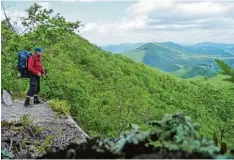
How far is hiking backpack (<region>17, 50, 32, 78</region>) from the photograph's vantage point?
1133 cm

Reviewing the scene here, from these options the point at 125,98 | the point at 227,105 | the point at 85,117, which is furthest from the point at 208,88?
the point at 85,117

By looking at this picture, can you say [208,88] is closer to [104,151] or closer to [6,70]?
[6,70]

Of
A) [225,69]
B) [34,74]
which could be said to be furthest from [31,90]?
[225,69]

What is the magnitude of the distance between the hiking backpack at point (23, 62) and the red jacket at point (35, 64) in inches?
3.7

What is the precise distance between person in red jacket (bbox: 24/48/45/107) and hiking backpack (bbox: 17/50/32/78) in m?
0.09

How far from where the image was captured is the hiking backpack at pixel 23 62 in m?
11.3

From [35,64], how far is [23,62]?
1.04ft

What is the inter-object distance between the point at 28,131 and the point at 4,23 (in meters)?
5.33

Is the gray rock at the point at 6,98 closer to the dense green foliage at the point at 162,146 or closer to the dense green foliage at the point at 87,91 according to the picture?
the dense green foliage at the point at 87,91

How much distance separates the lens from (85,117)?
14.5 meters

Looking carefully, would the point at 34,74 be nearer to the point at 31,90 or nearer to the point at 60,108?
the point at 31,90

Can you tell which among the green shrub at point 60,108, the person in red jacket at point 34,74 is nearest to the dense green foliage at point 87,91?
→ the green shrub at point 60,108

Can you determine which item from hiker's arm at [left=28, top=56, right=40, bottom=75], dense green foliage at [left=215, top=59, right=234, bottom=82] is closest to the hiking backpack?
hiker's arm at [left=28, top=56, right=40, bottom=75]

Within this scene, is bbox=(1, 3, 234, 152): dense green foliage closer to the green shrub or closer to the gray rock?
the gray rock
